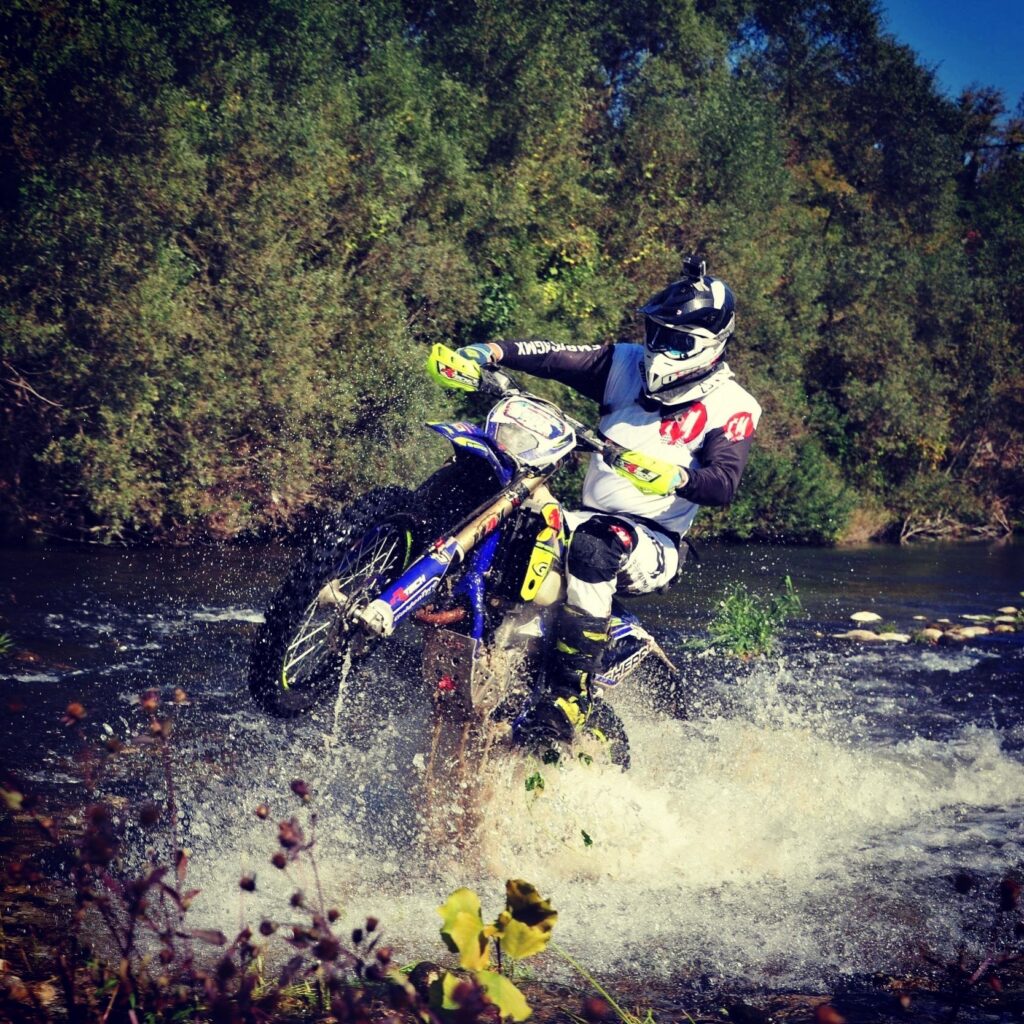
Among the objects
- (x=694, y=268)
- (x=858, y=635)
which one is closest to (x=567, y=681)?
(x=694, y=268)

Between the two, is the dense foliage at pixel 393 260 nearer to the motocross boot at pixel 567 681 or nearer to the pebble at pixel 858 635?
the pebble at pixel 858 635

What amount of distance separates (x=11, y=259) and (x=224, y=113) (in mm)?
3867

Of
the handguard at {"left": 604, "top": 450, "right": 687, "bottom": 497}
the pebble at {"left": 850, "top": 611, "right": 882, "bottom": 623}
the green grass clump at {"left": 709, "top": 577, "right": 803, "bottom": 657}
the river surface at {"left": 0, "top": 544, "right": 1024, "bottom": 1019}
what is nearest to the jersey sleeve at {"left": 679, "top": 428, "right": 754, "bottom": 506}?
the handguard at {"left": 604, "top": 450, "right": 687, "bottom": 497}

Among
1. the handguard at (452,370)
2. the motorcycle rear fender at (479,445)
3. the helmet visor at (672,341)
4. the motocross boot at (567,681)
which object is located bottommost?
the motocross boot at (567,681)

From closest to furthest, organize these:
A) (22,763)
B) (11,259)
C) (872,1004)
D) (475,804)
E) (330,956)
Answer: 1. (330,956)
2. (872,1004)
3. (475,804)
4. (22,763)
5. (11,259)

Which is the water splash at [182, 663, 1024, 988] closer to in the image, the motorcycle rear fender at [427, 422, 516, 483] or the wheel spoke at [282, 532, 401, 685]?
the wheel spoke at [282, 532, 401, 685]

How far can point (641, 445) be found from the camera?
20.1ft

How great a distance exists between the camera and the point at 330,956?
7.88 ft

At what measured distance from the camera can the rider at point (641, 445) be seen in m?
5.55

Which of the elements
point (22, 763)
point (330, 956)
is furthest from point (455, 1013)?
point (22, 763)

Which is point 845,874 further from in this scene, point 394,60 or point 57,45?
point 394,60

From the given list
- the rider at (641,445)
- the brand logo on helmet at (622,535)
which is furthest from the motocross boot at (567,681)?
the brand logo on helmet at (622,535)

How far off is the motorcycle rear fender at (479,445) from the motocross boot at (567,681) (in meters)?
0.71

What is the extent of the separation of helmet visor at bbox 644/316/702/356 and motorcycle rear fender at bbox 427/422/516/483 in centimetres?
104
